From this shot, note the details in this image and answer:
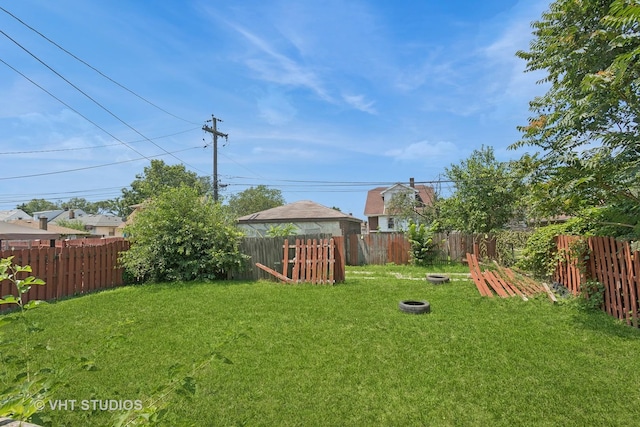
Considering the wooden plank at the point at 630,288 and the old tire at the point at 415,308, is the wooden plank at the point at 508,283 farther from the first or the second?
the old tire at the point at 415,308

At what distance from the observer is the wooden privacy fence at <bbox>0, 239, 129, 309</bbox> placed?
726 cm

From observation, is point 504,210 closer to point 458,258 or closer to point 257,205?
point 458,258

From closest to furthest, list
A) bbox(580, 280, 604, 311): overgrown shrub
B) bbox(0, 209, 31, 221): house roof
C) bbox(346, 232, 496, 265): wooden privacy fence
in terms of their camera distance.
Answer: bbox(580, 280, 604, 311): overgrown shrub, bbox(346, 232, 496, 265): wooden privacy fence, bbox(0, 209, 31, 221): house roof

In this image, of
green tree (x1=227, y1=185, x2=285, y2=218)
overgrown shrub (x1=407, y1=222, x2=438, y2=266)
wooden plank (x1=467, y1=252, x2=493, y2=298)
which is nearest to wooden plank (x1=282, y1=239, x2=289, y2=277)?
wooden plank (x1=467, y1=252, x2=493, y2=298)

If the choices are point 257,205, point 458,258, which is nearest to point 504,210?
point 458,258

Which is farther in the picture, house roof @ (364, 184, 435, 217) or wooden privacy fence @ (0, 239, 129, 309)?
house roof @ (364, 184, 435, 217)

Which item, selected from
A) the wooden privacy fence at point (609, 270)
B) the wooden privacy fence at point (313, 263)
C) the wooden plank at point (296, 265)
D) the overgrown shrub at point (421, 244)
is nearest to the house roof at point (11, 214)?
the wooden privacy fence at point (313, 263)

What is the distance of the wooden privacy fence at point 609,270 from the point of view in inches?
197

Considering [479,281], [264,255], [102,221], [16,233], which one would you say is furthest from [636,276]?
[102,221]

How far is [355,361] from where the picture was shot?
3945 millimetres

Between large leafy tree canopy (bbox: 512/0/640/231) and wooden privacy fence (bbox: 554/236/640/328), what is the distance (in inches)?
22.1

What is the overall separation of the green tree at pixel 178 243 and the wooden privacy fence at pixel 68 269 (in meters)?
0.42

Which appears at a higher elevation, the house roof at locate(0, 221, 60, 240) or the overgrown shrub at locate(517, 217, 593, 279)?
the house roof at locate(0, 221, 60, 240)

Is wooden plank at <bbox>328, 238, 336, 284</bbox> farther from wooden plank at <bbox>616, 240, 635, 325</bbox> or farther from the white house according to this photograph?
the white house
